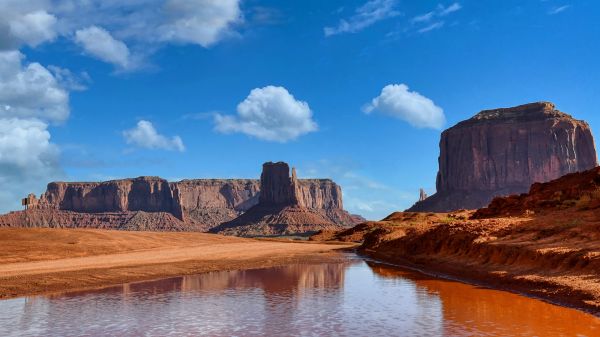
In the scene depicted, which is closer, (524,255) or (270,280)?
(524,255)

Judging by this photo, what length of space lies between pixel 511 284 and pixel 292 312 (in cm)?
828

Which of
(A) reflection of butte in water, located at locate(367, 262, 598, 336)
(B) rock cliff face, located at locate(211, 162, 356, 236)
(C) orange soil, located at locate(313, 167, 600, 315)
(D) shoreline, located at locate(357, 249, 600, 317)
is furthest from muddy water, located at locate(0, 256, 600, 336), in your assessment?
(B) rock cliff face, located at locate(211, 162, 356, 236)

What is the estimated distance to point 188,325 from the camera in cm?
1239

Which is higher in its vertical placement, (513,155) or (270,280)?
(513,155)

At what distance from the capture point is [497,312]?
13.7 metres

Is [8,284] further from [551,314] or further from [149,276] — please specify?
[551,314]

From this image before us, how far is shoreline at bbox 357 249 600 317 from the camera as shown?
14.2m

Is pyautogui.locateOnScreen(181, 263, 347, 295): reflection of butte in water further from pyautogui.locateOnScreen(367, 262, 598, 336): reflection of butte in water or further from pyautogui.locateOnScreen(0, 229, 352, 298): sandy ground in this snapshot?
pyautogui.locateOnScreen(367, 262, 598, 336): reflection of butte in water

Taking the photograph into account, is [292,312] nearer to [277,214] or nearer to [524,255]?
[524,255]

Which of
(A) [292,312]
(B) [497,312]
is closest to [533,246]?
(B) [497,312]

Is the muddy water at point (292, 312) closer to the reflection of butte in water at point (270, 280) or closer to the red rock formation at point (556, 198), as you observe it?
the reflection of butte in water at point (270, 280)

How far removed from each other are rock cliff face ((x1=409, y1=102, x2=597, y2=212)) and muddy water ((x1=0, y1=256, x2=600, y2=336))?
113119 millimetres

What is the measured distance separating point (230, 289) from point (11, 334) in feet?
28.4

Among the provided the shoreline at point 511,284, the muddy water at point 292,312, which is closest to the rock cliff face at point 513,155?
the shoreline at point 511,284
